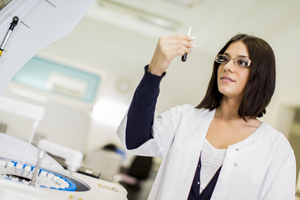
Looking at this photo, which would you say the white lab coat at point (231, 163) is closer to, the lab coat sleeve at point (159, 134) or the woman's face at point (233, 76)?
the lab coat sleeve at point (159, 134)

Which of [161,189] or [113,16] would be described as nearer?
[161,189]

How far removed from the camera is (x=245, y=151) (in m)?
1.09

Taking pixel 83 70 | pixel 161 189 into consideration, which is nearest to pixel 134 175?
pixel 83 70

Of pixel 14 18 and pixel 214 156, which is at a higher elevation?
pixel 14 18

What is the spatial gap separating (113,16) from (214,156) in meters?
4.42

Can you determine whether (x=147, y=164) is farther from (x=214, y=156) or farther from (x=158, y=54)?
(x=158, y=54)

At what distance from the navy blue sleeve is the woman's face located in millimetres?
372

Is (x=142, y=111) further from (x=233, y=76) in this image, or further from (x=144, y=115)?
(x=233, y=76)

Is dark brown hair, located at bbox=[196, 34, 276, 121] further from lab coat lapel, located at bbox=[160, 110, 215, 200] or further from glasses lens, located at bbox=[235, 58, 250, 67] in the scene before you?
lab coat lapel, located at bbox=[160, 110, 215, 200]

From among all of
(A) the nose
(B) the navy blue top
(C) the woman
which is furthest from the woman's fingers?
(A) the nose

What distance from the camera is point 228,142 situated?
3.72 feet

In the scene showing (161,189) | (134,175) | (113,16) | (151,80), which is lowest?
(134,175)

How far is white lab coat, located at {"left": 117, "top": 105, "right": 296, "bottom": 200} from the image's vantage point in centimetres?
102

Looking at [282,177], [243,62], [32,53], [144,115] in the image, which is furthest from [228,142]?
[32,53]
